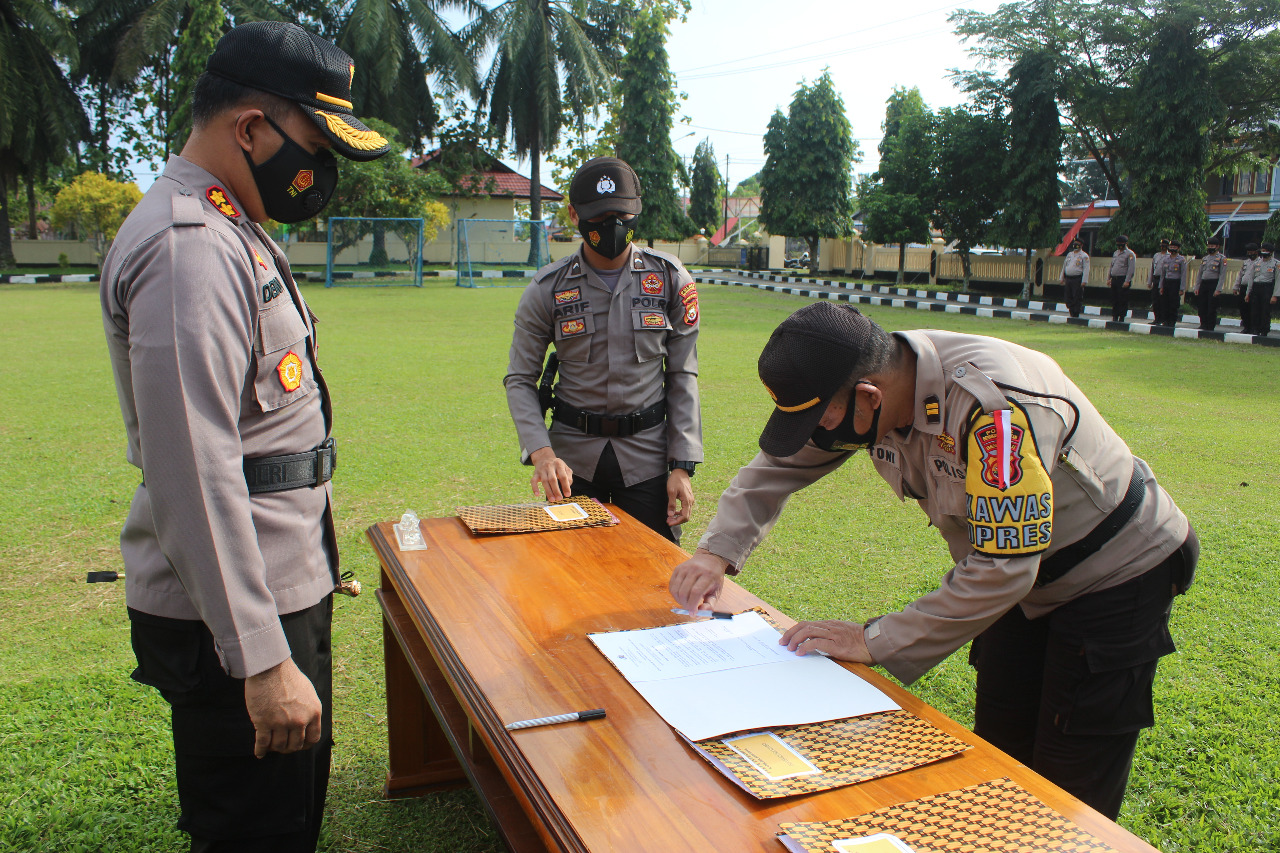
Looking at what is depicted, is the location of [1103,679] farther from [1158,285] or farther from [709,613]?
[1158,285]

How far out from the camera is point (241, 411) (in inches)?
59.5

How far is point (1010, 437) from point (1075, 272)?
18339 millimetres

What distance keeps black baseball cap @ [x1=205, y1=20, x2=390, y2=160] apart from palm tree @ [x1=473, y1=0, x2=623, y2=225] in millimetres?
31069

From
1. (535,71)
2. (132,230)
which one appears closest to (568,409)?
(132,230)

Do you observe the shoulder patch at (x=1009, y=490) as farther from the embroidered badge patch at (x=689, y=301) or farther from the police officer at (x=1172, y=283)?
the police officer at (x=1172, y=283)

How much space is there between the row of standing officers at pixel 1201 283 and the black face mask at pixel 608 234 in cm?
1443

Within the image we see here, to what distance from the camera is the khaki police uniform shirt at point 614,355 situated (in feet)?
9.98

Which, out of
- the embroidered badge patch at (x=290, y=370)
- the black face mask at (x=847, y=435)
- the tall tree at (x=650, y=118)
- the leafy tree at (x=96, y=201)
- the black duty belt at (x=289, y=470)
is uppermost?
the tall tree at (x=650, y=118)

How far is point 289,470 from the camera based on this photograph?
161 centimetres

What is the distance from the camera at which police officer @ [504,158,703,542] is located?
3027mm

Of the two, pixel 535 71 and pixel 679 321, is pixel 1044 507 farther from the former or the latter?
pixel 535 71

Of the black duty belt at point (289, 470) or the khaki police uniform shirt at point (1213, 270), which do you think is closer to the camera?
the black duty belt at point (289, 470)

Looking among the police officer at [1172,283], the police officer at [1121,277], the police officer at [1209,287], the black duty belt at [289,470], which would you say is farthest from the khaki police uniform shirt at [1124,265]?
the black duty belt at [289,470]

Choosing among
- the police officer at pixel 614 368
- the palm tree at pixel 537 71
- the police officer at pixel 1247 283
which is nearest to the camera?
the police officer at pixel 614 368
